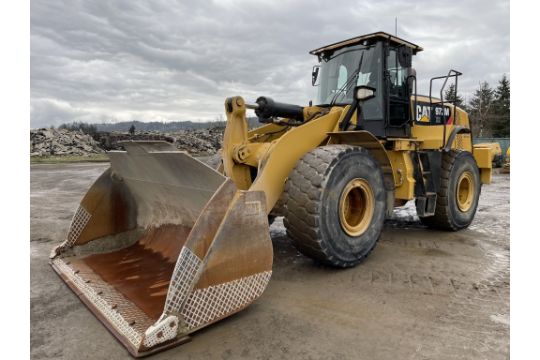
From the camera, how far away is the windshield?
4.99 metres

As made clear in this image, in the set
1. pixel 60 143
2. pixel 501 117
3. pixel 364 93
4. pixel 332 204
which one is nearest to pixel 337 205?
pixel 332 204

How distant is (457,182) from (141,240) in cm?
452

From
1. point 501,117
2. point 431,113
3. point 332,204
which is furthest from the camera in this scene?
point 501,117

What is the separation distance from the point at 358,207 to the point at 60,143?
1084 inches

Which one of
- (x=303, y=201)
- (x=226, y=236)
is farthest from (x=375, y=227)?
(x=226, y=236)

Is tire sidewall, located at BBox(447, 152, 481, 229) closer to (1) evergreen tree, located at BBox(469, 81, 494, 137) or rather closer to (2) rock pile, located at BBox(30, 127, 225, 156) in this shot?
(2) rock pile, located at BBox(30, 127, 225, 156)

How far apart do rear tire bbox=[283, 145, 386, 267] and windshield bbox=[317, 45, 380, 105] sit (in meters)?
1.20

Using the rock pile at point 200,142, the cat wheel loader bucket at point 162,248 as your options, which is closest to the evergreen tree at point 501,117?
the rock pile at point 200,142

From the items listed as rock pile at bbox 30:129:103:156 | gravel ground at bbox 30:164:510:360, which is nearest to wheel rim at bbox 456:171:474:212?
gravel ground at bbox 30:164:510:360

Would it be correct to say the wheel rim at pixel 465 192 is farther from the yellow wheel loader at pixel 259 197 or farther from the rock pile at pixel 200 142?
the rock pile at pixel 200 142

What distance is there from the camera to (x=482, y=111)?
125 ft

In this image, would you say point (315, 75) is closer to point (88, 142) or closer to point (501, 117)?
point (88, 142)

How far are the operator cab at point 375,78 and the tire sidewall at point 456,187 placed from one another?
1105mm

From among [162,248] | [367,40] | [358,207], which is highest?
[367,40]
